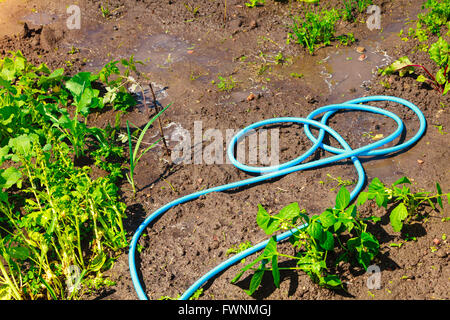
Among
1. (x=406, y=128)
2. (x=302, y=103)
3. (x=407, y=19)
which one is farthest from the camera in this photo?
(x=407, y=19)

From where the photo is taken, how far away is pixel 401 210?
2.73 m

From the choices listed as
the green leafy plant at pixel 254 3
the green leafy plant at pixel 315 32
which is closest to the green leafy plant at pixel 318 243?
the green leafy plant at pixel 315 32

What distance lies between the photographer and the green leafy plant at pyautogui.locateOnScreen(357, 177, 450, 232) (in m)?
2.71

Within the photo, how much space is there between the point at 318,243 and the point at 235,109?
1702 mm

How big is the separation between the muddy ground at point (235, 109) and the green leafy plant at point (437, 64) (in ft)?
0.29

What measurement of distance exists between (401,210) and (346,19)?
2.71m

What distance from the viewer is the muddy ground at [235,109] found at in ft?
9.18

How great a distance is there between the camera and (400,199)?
10.1ft

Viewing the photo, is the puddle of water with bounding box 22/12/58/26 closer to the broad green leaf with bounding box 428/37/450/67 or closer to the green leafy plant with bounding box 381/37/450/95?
the green leafy plant with bounding box 381/37/450/95

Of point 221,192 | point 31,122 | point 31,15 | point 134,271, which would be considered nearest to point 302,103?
point 221,192

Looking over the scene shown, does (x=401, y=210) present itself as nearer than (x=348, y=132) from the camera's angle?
Yes

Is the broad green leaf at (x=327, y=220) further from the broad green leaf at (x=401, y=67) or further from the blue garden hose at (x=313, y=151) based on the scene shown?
the broad green leaf at (x=401, y=67)

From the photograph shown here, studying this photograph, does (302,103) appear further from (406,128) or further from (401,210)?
(401,210)

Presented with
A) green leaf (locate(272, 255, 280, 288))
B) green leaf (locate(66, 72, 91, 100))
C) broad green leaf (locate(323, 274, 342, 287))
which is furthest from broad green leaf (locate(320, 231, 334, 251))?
green leaf (locate(66, 72, 91, 100))
